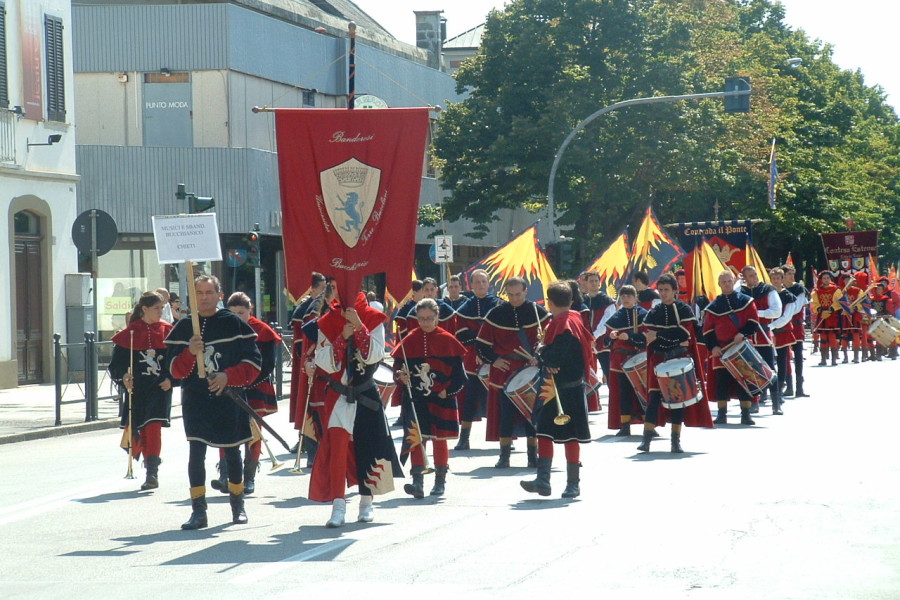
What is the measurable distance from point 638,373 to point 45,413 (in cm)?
944

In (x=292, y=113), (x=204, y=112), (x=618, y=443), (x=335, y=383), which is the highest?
(x=204, y=112)

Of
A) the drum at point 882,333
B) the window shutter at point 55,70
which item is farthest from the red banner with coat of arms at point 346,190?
the drum at point 882,333

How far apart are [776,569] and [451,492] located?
3951 mm

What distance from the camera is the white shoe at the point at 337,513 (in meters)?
9.44

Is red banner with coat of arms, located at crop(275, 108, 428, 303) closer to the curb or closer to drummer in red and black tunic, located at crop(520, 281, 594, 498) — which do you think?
drummer in red and black tunic, located at crop(520, 281, 594, 498)

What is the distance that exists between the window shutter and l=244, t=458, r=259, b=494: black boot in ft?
55.3

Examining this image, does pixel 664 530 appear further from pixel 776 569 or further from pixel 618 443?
pixel 618 443

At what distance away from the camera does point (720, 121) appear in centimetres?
3975

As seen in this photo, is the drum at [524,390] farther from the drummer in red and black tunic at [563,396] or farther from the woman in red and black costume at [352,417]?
the woman in red and black costume at [352,417]

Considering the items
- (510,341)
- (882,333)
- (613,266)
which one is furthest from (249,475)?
(882,333)

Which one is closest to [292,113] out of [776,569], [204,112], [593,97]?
[776,569]

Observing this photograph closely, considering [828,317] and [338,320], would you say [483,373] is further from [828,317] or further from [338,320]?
[828,317]

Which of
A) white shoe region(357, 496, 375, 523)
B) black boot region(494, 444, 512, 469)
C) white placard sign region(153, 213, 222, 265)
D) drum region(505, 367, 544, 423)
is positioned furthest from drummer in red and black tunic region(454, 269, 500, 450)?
white shoe region(357, 496, 375, 523)

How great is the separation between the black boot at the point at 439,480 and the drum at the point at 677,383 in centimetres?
346
